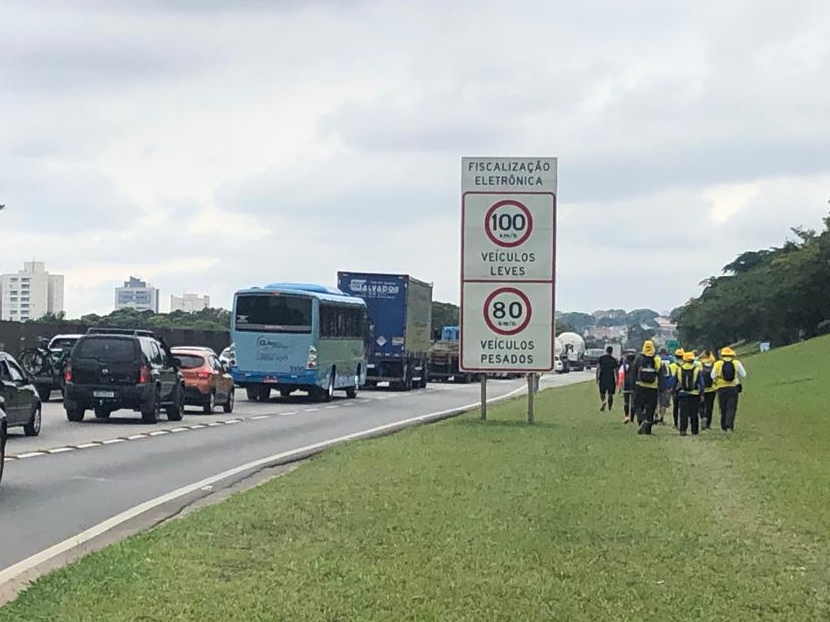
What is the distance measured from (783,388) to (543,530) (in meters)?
42.8

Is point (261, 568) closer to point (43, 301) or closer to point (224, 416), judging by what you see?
point (224, 416)

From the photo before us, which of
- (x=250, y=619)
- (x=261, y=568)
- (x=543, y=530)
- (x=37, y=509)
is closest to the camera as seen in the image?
(x=250, y=619)

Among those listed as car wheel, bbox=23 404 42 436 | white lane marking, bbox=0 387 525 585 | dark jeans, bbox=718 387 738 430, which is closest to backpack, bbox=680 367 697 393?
dark jeans, bbox=718 387 738 430

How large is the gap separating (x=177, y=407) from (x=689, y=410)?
1103 cm

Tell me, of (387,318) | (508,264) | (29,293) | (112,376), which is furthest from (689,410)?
(29,293)

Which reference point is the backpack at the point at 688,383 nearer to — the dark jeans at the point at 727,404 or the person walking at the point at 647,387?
the person walking at the point at 647,387

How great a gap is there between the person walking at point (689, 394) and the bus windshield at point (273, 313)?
1550cm

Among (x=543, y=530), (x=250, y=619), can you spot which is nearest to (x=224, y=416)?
(x=543, y=530)

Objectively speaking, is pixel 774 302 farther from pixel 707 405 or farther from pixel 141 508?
pixel 141 508

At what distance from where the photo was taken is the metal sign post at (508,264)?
2802 cm

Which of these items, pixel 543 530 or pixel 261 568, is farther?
pixel 543 530

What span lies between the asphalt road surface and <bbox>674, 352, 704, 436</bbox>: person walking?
6.32m

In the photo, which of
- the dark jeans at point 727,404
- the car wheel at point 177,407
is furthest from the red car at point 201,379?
the dark jeans at point 727,404

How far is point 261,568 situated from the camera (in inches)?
388
